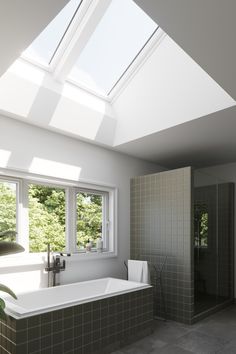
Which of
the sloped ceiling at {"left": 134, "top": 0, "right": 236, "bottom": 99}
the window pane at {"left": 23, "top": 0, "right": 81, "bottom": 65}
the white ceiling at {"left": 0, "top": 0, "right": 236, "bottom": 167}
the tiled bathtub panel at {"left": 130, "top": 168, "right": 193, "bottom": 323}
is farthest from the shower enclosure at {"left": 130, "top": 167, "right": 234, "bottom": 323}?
the window pane at {"left": 23, "top": 0, "right": 81, "bottom": 65}

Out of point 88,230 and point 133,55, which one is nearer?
point 133,55

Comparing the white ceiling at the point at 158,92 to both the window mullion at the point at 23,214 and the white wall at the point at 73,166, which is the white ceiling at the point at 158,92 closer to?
the white wall at the point at 73,166

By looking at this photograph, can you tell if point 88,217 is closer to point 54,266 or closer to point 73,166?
point 73,166

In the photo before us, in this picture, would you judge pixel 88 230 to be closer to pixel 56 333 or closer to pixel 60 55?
pixel 56 333

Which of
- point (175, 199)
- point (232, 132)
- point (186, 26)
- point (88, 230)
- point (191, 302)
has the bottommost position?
point (191, 302)

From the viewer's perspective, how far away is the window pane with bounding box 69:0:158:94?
358cm

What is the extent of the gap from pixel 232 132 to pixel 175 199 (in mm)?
1205

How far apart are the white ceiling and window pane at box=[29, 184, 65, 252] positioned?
2.85ft

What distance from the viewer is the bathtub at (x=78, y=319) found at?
271cm

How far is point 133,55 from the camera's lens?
398 cm

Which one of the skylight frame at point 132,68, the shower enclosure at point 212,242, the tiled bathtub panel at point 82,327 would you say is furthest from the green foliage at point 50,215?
the shower enclosure at point 212,242

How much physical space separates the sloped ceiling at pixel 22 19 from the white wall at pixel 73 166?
1.46m

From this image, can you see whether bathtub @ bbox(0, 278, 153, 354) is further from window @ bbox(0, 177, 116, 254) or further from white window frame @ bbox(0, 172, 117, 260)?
window @ bbox(0, 177, 116, 254)

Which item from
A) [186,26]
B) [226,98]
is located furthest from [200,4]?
[226,98]
